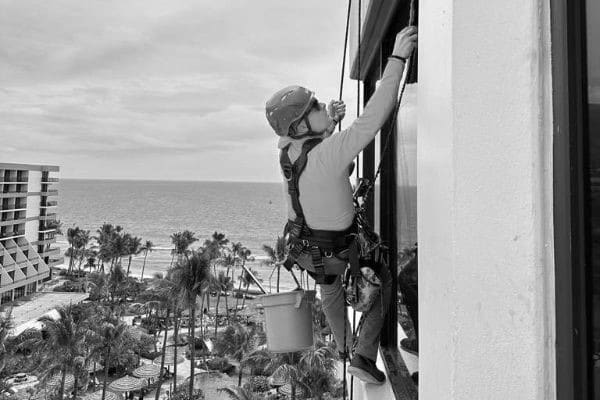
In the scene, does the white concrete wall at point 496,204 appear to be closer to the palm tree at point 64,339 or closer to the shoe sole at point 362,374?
the shoe sole at point 362,374

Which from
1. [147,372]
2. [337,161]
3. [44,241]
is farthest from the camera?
[44,241]

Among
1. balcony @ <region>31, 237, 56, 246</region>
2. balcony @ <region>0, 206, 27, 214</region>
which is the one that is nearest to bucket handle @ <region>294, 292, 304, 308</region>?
balcony @ <region>0, 206, 27, 214</region>

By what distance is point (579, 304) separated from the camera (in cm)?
83

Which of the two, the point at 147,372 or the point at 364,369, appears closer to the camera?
the point at 364,369

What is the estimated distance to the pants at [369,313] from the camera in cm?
219

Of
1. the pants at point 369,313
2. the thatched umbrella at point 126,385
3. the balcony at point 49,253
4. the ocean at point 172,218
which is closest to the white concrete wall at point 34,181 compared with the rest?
the balcony at point 49,253

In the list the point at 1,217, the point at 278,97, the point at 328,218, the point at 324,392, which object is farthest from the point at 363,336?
the point at 1,217

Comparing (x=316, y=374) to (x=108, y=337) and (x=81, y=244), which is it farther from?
(x=81, y=244)

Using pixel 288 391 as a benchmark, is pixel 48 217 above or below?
above

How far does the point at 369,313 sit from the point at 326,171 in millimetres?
839

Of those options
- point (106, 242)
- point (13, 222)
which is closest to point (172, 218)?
point (106, 242)

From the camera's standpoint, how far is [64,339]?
19203 millimetres

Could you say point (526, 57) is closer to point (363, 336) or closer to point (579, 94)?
point (579, 94)

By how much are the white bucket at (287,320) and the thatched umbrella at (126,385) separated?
896 inches
